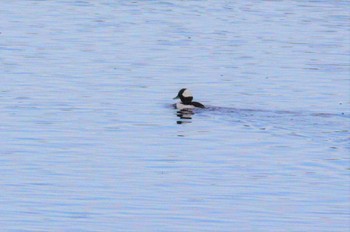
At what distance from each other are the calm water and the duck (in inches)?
11.4

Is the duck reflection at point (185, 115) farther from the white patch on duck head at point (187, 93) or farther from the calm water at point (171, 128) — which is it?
the white patch on duck head at point (187, 93)

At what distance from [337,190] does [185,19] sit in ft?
99.6

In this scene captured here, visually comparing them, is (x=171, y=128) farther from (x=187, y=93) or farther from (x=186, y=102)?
(x=187, y=93)

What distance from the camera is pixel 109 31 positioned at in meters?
44.0

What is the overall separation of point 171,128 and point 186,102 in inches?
104

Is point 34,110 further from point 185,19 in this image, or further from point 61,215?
point 185,19

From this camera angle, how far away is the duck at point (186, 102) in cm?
2725

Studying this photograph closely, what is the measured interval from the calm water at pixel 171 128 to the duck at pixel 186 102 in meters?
0.29

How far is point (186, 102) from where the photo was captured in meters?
27.4

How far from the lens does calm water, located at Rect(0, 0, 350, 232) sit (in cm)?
1734

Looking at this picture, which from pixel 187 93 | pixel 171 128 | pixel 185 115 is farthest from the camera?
pixel 187 93

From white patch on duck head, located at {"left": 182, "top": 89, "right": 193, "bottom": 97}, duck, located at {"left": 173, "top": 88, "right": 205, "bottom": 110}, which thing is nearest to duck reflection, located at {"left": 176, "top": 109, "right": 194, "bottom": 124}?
duck, located at {"left": 173, "top": 88, "right": 205, "bottom": 110}

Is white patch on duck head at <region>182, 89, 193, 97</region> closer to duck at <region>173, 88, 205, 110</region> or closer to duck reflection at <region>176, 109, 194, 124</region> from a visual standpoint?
duck at <region>173, 88, 205, 110</region>

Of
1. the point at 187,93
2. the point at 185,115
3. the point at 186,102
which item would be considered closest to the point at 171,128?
the point at 185,115
